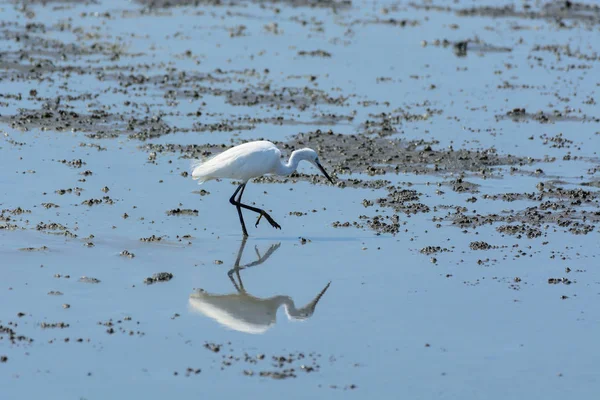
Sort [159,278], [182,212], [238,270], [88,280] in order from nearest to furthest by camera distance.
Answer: [88,280], [159,278], [238,270], [182,212]

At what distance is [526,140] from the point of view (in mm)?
15664

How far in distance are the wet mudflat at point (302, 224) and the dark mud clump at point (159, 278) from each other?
2.2 inches

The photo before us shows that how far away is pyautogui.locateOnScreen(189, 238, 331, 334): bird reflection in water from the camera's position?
8695mm

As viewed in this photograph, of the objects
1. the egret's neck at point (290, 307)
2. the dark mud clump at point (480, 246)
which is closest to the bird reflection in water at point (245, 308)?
the egret's neck at point (290, 307)

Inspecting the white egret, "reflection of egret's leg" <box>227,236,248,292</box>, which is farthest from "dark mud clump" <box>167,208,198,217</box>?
"reflection of egret's leg" <box>227,236,248,292</box>

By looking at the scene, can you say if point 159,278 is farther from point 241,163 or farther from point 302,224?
point 302,224

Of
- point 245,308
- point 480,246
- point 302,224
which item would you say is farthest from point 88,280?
point 480,246

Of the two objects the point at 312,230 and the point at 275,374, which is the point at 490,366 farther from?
the point at 312,230

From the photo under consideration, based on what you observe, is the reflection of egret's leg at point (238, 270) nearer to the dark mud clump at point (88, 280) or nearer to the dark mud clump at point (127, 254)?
Result: the dark mud clump at point (127, 254)

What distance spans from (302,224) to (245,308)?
8.97 ft

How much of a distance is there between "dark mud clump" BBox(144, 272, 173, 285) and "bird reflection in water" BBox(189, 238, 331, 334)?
389 mm

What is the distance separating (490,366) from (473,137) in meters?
8.25

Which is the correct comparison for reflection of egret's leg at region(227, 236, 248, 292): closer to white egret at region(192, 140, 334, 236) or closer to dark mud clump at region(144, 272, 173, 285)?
white egret at region(192, 140, 334, 236)

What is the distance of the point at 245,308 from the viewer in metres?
9.12
